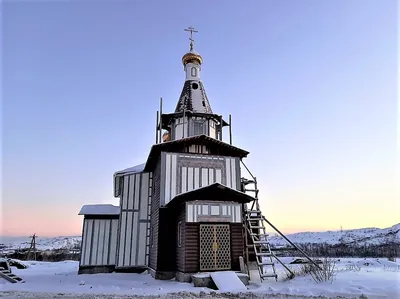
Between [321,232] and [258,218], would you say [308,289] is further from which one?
[321,232]

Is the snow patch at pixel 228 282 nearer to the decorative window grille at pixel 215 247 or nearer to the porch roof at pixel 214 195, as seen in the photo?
the decorative window grille at pixel 215 247

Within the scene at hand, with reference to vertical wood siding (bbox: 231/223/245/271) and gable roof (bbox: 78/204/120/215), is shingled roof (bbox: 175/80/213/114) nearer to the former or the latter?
gable roof (bbox: 78/204/120/215)

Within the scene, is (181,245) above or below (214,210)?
below

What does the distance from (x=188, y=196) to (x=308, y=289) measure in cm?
564

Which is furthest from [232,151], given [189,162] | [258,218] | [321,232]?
[321,232]

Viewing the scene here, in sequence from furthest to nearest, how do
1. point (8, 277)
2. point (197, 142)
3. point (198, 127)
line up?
point (198, 127) < point (197, 142) < point (8, 277)

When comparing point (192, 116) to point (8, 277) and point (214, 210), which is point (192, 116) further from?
point (8, 277)

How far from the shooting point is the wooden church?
13.1m

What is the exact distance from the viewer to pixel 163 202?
14.9 meters

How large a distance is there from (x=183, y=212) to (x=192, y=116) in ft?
24.7

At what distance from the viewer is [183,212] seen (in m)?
13.5

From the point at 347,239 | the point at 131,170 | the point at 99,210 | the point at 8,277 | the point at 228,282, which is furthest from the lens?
the point at 347,239

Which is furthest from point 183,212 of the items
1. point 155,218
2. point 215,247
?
point 155,218

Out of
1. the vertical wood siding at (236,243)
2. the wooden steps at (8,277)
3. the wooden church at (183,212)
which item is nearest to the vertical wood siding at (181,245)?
the wooden church at (183,212)
